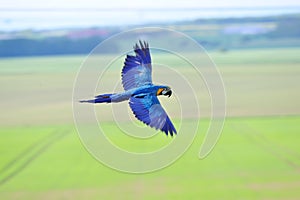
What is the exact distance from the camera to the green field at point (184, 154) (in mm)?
5020

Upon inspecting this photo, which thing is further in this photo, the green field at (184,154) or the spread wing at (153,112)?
the green field at (184,154)

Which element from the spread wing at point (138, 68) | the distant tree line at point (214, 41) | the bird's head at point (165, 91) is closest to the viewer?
the bird's head at point (165, 91)

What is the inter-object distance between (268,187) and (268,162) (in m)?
0.54

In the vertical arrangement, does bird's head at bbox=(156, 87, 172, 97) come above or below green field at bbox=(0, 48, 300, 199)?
below

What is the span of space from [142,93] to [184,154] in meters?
3.35

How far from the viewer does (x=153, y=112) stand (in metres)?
2.06

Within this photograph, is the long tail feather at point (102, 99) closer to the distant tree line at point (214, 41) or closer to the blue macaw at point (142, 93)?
the blue macaw at point (142, 93)

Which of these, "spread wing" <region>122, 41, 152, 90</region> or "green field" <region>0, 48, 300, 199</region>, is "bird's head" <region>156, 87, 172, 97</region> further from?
→ "green field" <region>0, 48, 300, 199</region>

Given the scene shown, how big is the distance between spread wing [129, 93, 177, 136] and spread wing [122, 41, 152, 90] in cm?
8

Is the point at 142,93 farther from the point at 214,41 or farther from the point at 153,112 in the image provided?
the point at 214,41

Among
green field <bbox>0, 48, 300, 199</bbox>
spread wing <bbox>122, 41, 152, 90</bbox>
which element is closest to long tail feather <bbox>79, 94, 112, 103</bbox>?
spread wing <bbox>122, 41, 152, 90</bbox>

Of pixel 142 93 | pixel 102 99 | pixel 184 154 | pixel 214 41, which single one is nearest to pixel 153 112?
pixel 142 93

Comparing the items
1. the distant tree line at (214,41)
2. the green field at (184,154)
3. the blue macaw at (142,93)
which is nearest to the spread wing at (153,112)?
the blue macaw at (142,93)

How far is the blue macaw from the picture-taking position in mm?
2049
